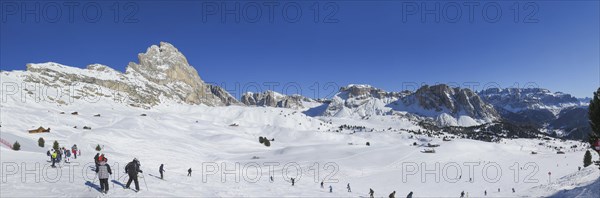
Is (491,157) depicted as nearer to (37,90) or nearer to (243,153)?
(243,153)

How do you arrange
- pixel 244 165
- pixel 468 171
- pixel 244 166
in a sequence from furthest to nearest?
pixel 468 171
pixel 244 165
pixel 244 166

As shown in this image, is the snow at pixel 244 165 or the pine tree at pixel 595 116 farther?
the pine tree at pixel 595 116

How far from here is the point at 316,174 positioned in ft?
203

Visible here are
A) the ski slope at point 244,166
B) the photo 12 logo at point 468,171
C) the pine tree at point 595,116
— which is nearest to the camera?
the ski slope at point 244,166

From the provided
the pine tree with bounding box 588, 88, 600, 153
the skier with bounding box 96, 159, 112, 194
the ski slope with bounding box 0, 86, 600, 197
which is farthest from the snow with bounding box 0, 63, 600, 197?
the pine tree with bounding box 588, 88, 600, 153

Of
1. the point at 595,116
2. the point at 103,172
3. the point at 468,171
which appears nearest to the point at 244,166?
the point at 103,172

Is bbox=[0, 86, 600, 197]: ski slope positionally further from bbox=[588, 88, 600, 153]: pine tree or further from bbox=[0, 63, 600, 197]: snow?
bbox=[588, 88, 600, 153]: pine tree

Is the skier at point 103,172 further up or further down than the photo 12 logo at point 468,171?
further up

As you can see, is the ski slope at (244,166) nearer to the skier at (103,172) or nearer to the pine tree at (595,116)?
the skier at (103,172)

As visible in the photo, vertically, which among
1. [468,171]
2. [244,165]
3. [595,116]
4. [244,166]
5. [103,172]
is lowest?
[468,171]

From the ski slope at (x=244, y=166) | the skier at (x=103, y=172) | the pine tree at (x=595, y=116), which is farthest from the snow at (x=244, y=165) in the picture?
the pine tree at (x=595, y=116)

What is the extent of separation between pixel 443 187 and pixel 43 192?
5181 centimetres

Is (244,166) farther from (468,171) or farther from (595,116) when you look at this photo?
(595,116)

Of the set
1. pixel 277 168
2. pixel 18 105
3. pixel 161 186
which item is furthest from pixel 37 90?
pixel 161 186
